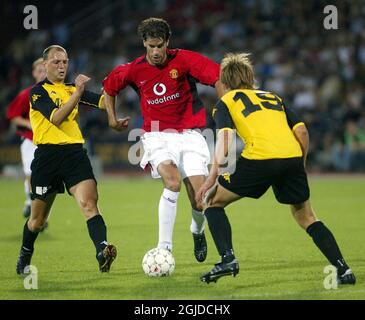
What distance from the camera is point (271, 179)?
270 inches

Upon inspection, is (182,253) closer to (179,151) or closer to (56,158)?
(179,151)

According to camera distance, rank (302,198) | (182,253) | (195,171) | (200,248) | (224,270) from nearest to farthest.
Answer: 1. (224,270)
2. (302,198)
3. (195,171)
4. (200,248)
5. (182,253)

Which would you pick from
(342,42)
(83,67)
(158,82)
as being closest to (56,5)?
(83,67)

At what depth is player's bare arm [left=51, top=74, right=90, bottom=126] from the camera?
24.6ft

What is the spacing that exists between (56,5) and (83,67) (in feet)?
11.2

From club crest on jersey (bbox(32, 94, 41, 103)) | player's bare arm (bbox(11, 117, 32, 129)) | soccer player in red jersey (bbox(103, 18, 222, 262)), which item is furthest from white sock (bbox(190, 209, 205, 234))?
player's bare arm (bbox(11, 117, 32, 129))

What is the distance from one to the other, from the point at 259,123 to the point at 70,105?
175 centimetres

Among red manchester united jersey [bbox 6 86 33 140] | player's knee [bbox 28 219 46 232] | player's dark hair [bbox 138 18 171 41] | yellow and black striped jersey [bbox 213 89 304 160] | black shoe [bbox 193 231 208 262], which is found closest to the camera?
yellow and black striped jersey [bbox 213 89 304 160]

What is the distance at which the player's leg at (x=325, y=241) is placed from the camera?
6.84 m

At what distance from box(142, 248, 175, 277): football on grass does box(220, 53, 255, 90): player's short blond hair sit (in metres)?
1.67

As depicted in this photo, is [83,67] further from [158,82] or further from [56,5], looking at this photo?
[158,82]

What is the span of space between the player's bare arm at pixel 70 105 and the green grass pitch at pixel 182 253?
144cm

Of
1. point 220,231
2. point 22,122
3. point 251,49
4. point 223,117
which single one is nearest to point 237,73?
point 223,117

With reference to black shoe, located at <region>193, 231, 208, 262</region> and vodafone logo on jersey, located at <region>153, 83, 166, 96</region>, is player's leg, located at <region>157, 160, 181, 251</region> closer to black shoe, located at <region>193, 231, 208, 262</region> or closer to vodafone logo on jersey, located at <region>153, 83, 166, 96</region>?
black shoe, located at <region>193, 231, 208, 262</region>
